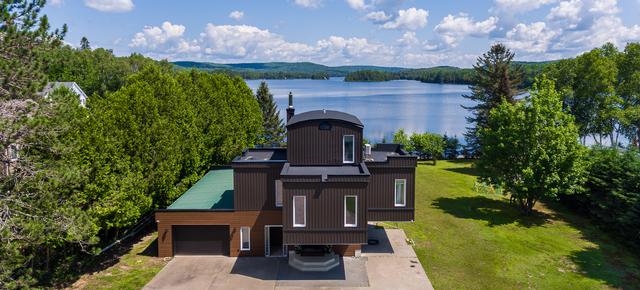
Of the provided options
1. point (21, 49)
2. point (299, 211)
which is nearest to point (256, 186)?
point (299, 211)

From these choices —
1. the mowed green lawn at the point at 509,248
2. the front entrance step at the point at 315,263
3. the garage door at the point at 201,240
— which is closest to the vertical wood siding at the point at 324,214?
the front entrance step at the point at 315,263

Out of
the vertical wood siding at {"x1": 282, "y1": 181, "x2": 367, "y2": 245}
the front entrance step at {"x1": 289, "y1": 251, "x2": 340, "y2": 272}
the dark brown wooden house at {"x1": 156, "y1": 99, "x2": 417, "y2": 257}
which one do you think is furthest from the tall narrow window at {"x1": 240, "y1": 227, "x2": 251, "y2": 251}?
the vertical wood siding at {"x1": 282, "y1": 181, "x2": 367, "y2": 245}

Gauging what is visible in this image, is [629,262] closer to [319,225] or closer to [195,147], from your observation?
[319,225]

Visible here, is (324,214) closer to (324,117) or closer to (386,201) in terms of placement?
(386,201)

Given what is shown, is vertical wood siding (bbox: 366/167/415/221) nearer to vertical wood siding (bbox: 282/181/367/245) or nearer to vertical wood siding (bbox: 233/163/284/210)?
vertical wood siding (bbox: 282/181/367/245)

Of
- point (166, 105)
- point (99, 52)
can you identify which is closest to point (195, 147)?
point (166, 105)

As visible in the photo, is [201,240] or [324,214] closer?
[324,214]
